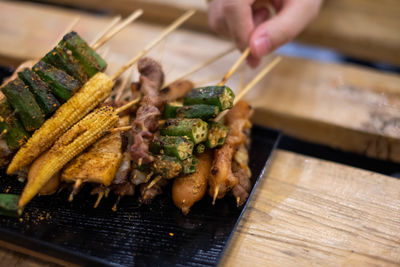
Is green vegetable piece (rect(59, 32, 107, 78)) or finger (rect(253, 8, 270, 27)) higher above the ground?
green vegetable piece (rect(59, 32, 107, 78))

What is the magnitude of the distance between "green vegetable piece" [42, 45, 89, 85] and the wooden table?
1431mm

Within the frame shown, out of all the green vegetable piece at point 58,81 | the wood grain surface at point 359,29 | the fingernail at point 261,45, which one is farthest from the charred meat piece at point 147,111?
the wood grain surface at point 359,29

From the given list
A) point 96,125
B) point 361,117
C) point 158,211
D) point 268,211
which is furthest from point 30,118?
point 361,117

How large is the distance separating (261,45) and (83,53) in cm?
166

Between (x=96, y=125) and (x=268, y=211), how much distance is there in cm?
150

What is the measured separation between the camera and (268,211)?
2781mm

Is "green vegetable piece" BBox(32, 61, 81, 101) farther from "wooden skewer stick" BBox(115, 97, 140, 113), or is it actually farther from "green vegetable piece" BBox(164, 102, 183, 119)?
"green vegetable piece" BBox(164, 102, 183, 119)

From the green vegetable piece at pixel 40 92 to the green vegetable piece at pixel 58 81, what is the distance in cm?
4

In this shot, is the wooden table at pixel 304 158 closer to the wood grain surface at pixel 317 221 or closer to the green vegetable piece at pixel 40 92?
the wood grain surface at pixel 317 221

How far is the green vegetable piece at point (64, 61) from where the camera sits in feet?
9.06

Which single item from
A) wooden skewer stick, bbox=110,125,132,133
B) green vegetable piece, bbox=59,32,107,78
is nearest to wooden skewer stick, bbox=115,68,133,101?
green vegetable piece, bbox=59,32,107,78

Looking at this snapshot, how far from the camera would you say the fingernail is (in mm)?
3354

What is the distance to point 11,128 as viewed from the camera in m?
2.58

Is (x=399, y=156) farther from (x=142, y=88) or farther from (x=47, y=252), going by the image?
(x=47, y=252)
